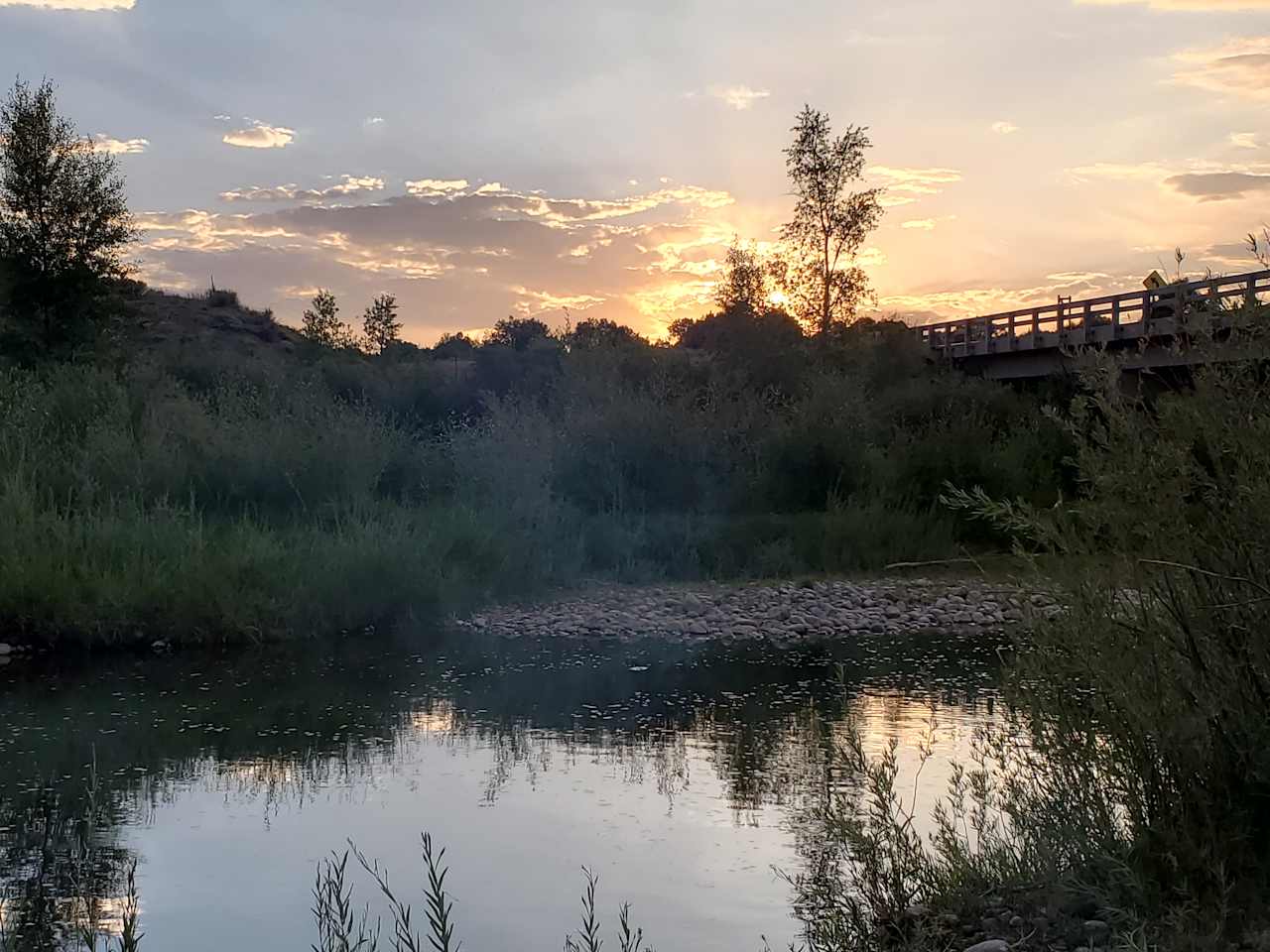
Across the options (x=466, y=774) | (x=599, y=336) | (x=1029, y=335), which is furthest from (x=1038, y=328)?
(x=466, y=774)

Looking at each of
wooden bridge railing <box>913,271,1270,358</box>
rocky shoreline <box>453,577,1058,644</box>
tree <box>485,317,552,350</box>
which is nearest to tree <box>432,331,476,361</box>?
tree <box>485,317,552,350</box>

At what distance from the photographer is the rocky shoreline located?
13.4 meters

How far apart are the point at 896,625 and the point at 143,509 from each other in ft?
28.4

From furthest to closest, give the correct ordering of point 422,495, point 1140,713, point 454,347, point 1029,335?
1. point 454,347
2. point 1029,335
3. point 422,495
4. point 1140,713

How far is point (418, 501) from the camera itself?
661 inches

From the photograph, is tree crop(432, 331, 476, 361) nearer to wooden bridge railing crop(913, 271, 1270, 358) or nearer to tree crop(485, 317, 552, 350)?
tree crop(485, 317, 552, 350)

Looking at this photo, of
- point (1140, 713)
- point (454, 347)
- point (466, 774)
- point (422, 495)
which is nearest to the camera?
point (1140, 713)

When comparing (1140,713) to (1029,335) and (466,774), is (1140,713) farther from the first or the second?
(1029,335)

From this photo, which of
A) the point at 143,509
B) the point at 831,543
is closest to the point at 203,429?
the point at 143,509

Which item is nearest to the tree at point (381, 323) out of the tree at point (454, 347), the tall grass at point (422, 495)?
the tree at point (454, 347)

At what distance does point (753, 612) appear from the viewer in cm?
1441

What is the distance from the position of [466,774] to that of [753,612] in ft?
23.4

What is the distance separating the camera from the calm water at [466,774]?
18.1 feet

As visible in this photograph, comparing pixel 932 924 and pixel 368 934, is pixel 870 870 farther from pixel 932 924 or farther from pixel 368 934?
pixel 368 934
